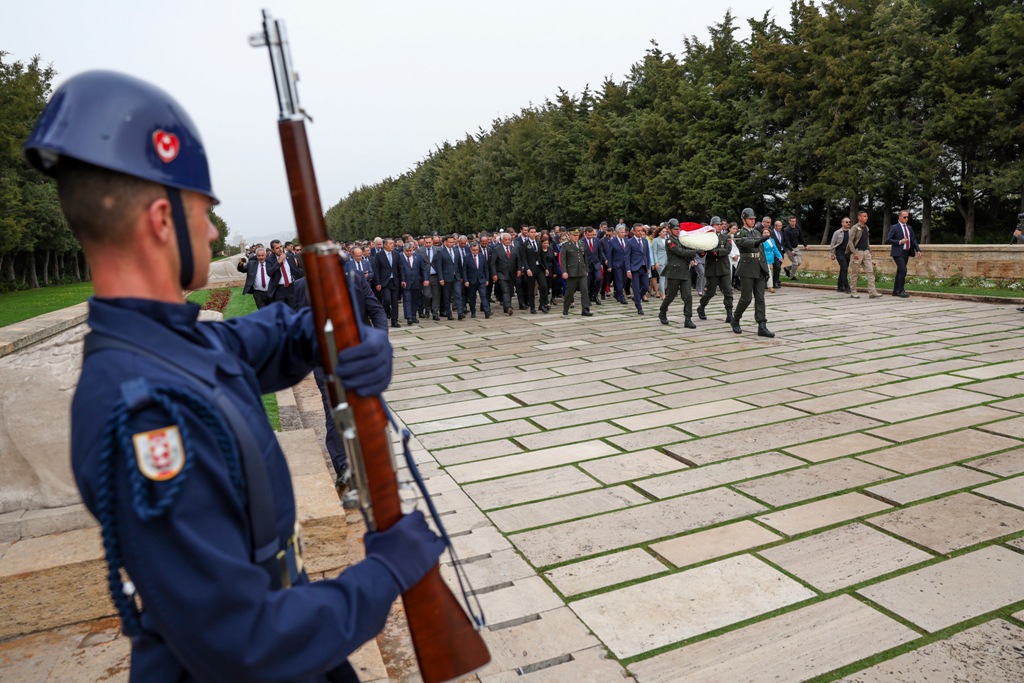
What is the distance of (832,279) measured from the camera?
1881cm

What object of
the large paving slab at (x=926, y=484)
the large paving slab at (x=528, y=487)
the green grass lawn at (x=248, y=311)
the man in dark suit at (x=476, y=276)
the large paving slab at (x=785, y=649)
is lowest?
the large paving slab at (x=926, y=484)

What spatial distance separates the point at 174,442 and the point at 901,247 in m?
16.0

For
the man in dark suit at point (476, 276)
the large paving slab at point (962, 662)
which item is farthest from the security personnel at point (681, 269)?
the large paving slab at point (962, 662)

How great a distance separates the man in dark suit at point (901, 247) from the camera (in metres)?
14.4

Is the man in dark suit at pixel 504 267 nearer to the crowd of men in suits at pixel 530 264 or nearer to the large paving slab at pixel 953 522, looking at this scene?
the crowd of men in suits at pixel 530 264

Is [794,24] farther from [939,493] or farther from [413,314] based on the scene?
[939,493]

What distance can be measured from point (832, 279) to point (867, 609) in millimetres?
17101

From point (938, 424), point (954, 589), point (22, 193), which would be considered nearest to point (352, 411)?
point (954, 589)

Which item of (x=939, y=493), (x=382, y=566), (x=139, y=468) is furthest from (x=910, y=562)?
(x=139, y=468)

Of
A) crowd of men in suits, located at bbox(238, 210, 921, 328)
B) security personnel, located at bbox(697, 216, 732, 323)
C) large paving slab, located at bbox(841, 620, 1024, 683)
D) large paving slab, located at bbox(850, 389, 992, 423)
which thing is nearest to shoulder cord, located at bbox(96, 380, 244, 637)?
large paving slab, located at bbox(841, 620, 1024, 683)

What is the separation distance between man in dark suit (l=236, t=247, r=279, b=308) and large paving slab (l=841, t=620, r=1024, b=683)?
9.98m

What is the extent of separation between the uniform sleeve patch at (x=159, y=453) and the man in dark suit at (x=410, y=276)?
14.3m

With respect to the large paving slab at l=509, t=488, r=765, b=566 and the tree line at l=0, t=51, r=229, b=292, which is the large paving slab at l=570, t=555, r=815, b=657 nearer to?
the large paving slab at l=509, t=488, r=765, b=566

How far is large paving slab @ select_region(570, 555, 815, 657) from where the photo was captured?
10.6 feet
